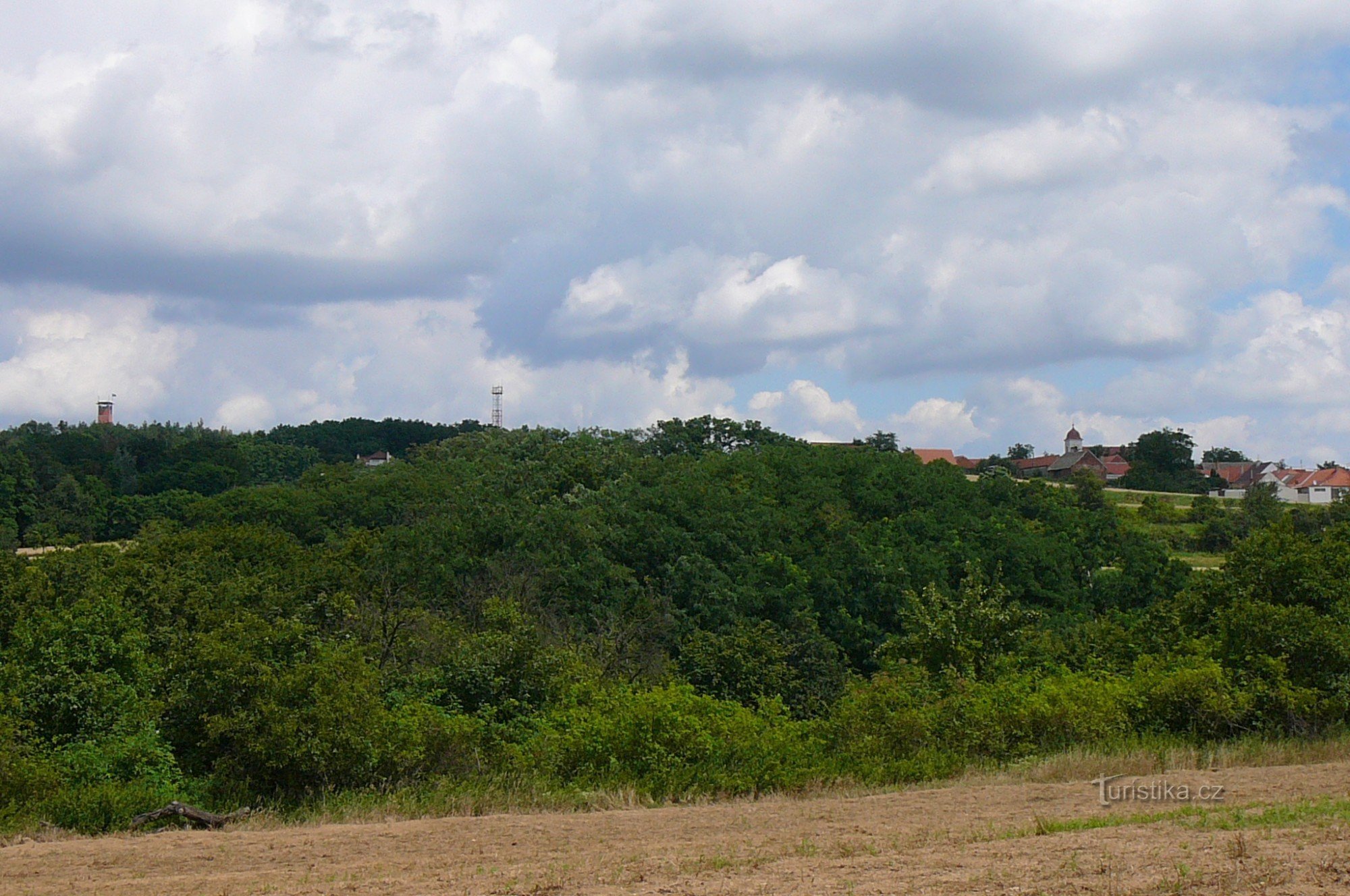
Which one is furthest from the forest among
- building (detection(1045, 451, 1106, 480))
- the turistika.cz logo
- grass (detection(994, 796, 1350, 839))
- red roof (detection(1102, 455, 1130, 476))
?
building (detection(1045, 451, 1106, 480))

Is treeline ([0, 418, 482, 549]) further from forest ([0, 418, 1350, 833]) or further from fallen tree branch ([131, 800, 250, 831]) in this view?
fallen tree branch ([131, 800, 250, 831])

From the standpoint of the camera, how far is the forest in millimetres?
17750

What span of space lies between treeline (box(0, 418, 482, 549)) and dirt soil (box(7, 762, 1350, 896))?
5701 centimetres

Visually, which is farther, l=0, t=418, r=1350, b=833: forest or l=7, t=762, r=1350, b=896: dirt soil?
l=0, t=418, r=1350, b=833: forest

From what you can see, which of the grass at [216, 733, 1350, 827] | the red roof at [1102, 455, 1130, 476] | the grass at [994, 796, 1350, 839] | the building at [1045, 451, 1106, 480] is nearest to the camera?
the grass at [994, 796, 1350, 839]

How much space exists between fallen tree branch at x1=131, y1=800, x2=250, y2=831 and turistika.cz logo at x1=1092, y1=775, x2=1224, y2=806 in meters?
10.7

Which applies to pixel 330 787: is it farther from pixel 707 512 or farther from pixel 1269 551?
pixel 707 512

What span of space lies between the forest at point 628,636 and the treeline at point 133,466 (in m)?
2.53

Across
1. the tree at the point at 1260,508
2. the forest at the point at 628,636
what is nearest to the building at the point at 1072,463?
the tree at the point at 1260,508

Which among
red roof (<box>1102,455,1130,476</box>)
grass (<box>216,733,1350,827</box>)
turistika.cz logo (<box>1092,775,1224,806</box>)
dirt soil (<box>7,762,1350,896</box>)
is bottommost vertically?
grass (<box>216,733,1350,827</box>)

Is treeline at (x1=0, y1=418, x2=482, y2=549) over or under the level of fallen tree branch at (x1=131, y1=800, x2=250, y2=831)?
over

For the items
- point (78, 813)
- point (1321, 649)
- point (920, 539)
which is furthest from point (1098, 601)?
point (78, 813)

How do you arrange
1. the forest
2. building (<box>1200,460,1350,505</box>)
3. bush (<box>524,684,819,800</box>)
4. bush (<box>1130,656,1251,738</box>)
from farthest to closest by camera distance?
building (<box>1200,460,1350,505</box>), bush (<box>1130,656,1251,738</box>), the forest, bush (<box>524,684,819,800</box>)

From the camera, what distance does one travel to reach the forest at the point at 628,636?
17.8 meters
